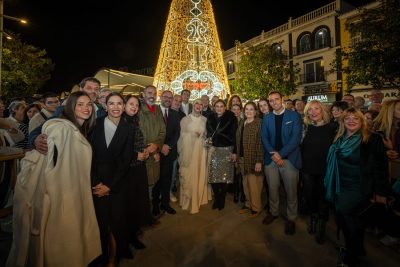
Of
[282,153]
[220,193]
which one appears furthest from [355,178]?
[220,193]

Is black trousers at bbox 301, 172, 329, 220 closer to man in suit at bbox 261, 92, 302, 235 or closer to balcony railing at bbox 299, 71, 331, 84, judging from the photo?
man in suit at bbox 261, 92, 302, 235

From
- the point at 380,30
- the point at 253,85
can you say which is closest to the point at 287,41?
the point at 253,85

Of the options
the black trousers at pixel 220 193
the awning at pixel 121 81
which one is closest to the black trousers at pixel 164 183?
the black trousers at pixel 220 193

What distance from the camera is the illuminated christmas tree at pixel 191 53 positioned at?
295 inches

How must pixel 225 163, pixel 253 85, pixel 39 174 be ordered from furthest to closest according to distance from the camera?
1. pixel 253 85
2. pixel 225 163
3. pixel 39 174

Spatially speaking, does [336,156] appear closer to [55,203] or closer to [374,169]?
[374,169]

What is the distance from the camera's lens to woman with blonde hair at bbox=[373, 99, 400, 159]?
3.11 meters

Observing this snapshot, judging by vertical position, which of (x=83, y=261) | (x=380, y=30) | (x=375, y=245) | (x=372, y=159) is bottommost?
(x=375, y=245)

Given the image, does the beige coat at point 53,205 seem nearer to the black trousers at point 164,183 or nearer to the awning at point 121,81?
the black trousers at point 164,183

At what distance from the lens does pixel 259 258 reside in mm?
2785

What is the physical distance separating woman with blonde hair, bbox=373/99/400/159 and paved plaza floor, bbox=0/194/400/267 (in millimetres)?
1339

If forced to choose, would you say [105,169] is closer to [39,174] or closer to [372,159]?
[39,174]

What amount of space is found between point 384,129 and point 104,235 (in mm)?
4228

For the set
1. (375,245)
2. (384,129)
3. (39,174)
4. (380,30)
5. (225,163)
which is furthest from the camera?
(380,30)
